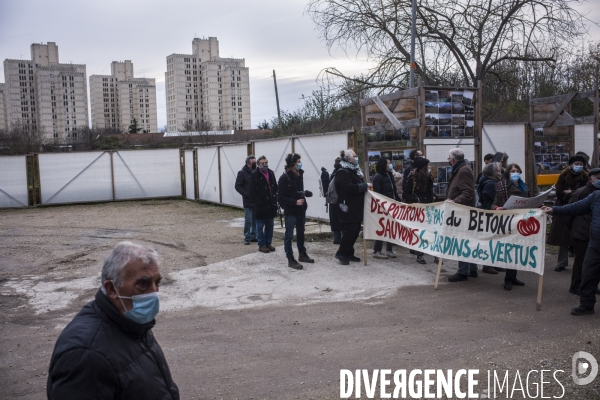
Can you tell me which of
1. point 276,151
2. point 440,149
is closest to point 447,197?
point 440,149

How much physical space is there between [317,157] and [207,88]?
401 feet

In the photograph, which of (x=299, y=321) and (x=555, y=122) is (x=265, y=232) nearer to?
(x=299, y=321)

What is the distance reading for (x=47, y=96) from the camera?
133375 mm

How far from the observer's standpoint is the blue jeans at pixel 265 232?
11.5m

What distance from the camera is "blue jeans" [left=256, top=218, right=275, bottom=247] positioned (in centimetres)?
A: 1148

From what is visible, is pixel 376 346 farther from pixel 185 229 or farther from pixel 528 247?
pixel 185 229

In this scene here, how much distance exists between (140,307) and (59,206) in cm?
2386

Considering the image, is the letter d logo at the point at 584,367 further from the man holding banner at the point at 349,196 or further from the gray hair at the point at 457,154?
the man holding banner at the point at 349,196

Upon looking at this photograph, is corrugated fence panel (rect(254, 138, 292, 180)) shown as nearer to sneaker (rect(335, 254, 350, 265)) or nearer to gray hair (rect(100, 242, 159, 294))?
sneaker (rect(335, 254, 350, 265))

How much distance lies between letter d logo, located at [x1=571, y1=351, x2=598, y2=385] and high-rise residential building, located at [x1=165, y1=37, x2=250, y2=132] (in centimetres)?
12752

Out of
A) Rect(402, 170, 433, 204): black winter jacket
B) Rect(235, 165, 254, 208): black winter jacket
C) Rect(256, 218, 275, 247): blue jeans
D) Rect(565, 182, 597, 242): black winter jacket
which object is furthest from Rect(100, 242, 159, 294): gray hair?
Rect(235, 165, 254, 208): black winter jacket

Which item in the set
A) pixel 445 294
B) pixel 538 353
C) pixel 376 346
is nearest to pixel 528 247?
pixel 445 294

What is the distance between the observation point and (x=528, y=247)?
787 cm

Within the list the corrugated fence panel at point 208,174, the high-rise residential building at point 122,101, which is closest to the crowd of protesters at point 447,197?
the corrugated fence panel at point 208,174
